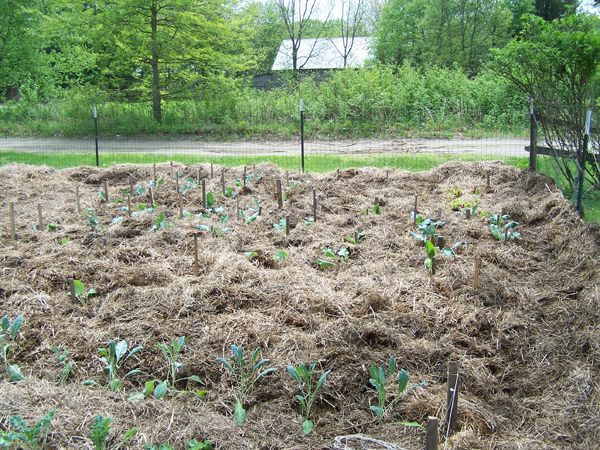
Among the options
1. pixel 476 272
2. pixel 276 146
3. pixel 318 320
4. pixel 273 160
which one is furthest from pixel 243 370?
pixel 276 146

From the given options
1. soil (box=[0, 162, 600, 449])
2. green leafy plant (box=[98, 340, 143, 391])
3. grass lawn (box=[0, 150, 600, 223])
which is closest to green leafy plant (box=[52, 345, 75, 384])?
soil (box=[0, 162, 600, 449])

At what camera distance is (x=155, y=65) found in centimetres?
1700

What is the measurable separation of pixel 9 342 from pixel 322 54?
34508 millimetres

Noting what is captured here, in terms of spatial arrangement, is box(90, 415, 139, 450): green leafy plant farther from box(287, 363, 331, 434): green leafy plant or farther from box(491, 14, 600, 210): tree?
box(491, 14, 600, 210): tree

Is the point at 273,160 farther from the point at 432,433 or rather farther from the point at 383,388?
the point at 432,433

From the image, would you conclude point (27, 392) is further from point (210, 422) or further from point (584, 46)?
point (584, 46)

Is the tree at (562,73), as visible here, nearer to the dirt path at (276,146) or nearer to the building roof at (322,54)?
the dirt path at (276,146)

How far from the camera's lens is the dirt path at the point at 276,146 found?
12734 mm

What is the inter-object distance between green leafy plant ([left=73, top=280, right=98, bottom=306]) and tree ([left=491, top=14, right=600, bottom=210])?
17.1 ft

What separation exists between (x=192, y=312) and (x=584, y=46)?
529 centimetres

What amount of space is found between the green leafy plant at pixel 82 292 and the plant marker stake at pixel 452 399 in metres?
2.53

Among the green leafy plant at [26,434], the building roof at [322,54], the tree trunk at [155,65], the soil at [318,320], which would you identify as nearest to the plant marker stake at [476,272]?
the soil at [318,320]

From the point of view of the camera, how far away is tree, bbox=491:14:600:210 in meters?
6.73

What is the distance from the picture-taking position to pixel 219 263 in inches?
181
